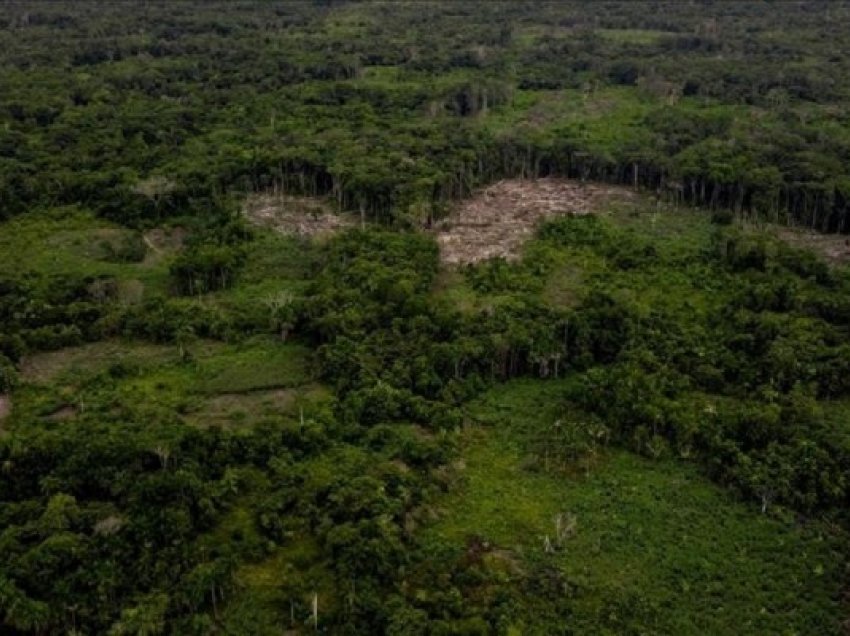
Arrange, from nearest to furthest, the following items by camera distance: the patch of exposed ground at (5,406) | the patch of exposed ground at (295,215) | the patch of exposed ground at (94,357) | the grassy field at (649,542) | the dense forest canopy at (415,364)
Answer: the grassy field at (649,542)
the dense forest canopy at (415,364)
the patch of exposed ground at (5,406)
the patch of exposed ground at (94,357)
the patch of exposed ground at (295,215)

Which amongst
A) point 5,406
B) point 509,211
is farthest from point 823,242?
point 5,406

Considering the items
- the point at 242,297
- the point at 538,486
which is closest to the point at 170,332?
the point at 242,297

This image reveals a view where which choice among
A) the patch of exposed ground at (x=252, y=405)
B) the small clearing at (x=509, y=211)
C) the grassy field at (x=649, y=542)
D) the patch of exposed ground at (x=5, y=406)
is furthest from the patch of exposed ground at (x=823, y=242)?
the patch of exposed ground at (x=5, y=406)

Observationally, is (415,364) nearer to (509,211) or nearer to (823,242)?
(509,211)

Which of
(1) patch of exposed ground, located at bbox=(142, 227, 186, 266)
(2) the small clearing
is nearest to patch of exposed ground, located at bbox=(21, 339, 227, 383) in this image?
(1) patch of exposed ground, located at bbox=(142, 227, 186, 266)

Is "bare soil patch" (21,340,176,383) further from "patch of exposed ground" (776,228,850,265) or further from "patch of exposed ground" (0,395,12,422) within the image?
"patch of exposed ground" (776,228,850,265)

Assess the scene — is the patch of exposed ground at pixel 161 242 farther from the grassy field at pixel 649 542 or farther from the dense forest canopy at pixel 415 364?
the grassy field at pixel 649 542
